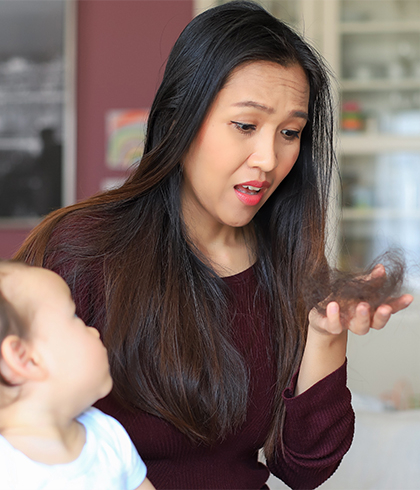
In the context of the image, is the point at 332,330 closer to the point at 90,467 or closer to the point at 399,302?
the point at 399,302

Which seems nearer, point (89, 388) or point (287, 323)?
point (89, 388)

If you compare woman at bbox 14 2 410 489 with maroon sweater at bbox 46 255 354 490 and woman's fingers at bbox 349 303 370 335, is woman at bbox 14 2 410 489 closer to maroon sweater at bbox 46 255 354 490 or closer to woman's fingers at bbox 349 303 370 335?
maroon sweater at bbox 46 255 354 490

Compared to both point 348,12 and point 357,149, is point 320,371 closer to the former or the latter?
point 357,149

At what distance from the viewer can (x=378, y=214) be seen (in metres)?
3.32

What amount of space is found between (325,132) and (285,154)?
0.72 ft

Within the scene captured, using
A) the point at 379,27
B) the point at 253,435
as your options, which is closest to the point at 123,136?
the point at 379,27

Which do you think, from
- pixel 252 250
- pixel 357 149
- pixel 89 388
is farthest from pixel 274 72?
pixel 357 149

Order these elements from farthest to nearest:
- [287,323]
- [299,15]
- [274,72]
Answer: [299,15], [287,323], [274,72]

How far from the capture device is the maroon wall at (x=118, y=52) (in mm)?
3252

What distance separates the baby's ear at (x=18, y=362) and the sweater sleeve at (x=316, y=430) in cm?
52

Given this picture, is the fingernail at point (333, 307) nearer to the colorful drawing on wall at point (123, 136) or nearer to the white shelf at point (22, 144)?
the colorful drawing on wall at point (123, 136)

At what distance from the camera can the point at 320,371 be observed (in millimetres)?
1050

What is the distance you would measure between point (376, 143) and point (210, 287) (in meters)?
2.41

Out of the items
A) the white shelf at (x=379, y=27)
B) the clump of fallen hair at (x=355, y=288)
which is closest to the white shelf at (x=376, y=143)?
the white shelf at (x=379, y=27)
